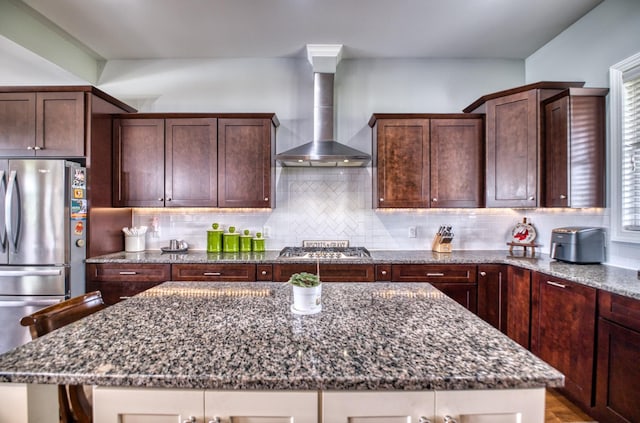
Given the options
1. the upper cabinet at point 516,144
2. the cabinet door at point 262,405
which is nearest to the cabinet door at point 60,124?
the cabinet door at point 262,405

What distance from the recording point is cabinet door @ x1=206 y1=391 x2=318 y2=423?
0.79m

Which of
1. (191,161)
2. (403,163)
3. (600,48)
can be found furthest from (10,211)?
(600,48)

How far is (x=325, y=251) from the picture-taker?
10.1 ft

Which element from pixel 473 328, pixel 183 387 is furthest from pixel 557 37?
pixel 183 387

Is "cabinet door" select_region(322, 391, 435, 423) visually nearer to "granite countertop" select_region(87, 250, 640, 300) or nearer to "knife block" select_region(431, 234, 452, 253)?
"granite countertop" select_region(87, 250, 640, 300)

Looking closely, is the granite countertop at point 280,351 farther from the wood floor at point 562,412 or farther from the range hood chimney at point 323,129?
the range hood chimney at point 323,129

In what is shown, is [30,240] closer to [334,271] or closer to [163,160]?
[163,160]

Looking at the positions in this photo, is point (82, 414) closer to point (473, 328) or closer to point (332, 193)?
point (473, 328)

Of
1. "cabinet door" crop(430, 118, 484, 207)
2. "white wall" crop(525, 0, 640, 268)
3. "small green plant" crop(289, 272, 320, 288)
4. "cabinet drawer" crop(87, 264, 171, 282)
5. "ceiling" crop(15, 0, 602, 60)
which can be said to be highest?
"ceiling" crop(15, 0, 602, 60)

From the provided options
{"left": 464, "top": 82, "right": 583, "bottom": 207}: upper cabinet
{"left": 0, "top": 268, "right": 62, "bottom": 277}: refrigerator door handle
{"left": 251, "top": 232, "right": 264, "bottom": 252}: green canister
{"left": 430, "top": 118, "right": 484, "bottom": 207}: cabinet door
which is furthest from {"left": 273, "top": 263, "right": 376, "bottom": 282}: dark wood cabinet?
{"left": 0, "top": 268, "right": 62, "bottom": 277}: refrigerator door handle

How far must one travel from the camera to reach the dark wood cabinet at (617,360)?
1.59m

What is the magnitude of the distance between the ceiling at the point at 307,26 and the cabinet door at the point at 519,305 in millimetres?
2183

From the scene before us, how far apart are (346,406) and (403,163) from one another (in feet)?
8.19

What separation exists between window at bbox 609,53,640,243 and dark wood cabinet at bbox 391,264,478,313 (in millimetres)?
1069
